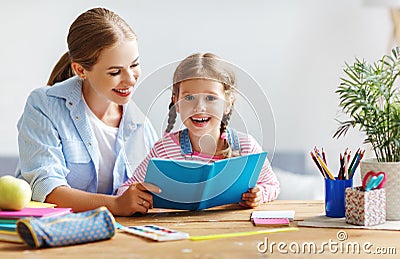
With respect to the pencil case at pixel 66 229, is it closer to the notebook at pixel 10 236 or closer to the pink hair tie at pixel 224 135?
the notebook at pixel 10 236

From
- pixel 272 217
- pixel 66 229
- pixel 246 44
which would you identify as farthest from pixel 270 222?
pixel 246 44

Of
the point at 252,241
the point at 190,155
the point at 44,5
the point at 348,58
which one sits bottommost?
the point at 252,241

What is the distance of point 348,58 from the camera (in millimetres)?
3393

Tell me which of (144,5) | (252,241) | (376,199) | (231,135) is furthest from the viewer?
(144,5)

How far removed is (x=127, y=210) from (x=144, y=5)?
1795 millimetres

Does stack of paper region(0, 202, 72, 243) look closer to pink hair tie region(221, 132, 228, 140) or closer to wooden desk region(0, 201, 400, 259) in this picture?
wooden desk region(0, 201, 400, 259)

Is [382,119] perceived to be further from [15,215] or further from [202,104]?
[15,215]

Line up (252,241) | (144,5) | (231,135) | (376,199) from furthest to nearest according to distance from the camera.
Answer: (144,5) < (231,135) < (376,199) < (252,241)

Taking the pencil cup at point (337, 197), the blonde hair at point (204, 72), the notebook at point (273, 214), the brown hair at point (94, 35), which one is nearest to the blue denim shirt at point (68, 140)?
the brown hair at point (94, 35)

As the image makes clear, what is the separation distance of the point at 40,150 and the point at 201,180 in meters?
0.50

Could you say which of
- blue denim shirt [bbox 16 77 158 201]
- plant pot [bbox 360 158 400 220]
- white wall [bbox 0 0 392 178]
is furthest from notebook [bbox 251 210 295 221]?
white wall [bbox 0 0 392 178]

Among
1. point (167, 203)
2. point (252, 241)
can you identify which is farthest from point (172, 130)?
point (252, 241)

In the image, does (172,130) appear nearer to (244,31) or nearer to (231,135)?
(231,135)

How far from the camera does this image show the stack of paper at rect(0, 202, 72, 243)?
4.53 feet
